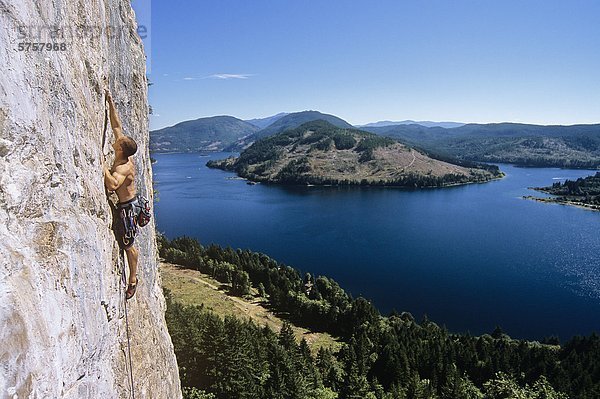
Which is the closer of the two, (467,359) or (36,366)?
(36,366)

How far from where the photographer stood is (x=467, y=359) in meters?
39.1

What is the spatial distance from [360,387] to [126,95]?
81.3 ft

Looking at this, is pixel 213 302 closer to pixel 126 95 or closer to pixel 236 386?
pixel 236 386

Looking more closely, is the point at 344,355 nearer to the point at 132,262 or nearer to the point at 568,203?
the point at 132,262

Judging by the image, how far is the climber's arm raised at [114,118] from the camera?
22.8 feet

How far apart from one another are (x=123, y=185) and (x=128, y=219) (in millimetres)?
634

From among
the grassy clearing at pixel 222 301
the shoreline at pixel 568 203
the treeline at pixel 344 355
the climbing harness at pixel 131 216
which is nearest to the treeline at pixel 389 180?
the shoreline at pixel 568 203

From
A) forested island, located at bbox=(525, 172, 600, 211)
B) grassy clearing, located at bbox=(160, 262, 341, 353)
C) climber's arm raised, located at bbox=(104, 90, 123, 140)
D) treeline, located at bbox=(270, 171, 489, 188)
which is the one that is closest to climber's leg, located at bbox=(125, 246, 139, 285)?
climber's arm raised, located at bbox=(104, 90, 123, 140)

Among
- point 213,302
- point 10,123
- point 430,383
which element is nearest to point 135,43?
point 10,123

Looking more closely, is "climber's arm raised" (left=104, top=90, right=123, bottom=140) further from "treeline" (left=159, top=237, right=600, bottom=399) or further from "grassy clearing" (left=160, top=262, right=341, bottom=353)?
"grassy clearing" (left=160, top=262, right=341, bottom=353)

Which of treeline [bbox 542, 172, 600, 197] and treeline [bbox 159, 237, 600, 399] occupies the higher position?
treeline [bbox 542, 172, 600, 197]

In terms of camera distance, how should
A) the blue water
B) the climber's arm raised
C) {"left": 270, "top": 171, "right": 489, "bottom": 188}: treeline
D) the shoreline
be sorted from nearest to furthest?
the climber's arm raised, the blue water, the shoreline, {"left": 270, "top": 171, "right": 489, "bottom": 188}: treeline

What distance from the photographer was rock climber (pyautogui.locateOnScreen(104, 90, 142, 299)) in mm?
6758

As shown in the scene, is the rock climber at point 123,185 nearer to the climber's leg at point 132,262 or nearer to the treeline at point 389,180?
the climber's leg at point 132,262
